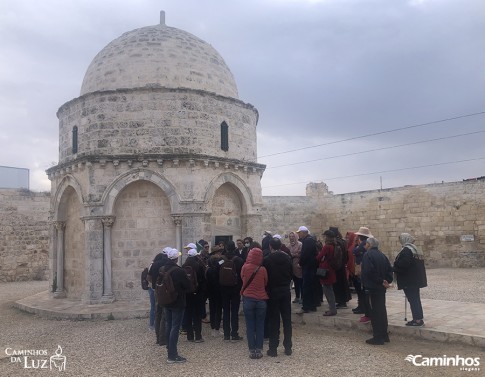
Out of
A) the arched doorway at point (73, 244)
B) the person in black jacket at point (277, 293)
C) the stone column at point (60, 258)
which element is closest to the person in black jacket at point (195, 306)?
the person in black jacket at point (277, 293)

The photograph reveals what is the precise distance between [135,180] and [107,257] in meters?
2.09

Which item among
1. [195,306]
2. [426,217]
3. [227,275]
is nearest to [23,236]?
[195,306]

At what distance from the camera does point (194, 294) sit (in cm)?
755

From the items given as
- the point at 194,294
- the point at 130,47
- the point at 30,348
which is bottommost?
the point at 30,348

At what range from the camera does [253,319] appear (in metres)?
6.54

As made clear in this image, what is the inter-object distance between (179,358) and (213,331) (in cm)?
161

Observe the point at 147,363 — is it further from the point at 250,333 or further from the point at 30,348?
the point at 30,348

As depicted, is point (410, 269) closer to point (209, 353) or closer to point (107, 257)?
point (209, 353)

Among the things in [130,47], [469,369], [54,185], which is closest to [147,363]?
[469,369]

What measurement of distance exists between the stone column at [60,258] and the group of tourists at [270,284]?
15.8ft

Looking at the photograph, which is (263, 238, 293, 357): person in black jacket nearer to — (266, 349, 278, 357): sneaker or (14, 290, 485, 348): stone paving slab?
(266, 349, 278, 357): sneaker

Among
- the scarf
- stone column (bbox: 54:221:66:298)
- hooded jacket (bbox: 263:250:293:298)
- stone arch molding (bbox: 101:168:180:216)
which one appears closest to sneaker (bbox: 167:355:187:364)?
hooded jacket (bbox: 263:250:293:298)

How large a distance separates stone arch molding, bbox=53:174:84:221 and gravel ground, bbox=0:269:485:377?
3521 millimetres

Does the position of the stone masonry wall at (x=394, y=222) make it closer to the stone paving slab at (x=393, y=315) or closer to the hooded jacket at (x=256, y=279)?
the stone paving slab at (x=393, y=315)
